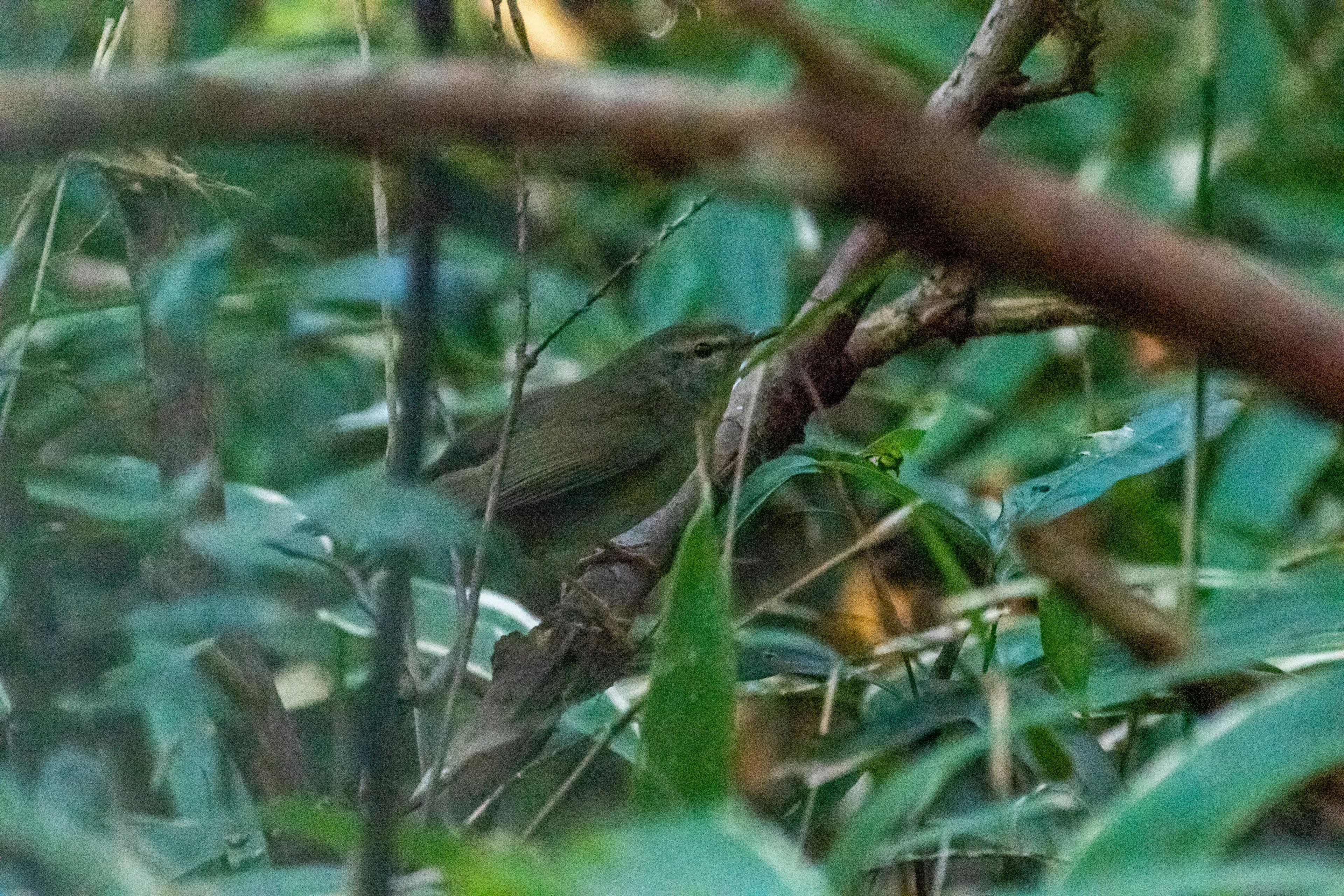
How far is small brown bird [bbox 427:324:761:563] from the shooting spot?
3352mm

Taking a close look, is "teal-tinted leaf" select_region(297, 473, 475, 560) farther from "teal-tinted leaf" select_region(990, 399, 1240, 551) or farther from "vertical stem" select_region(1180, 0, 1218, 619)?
"teal-tinted leaf" select_region(990, 399, 1240, 551)

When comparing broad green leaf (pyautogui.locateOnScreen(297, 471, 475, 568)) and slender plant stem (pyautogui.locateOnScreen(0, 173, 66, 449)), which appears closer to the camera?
broad green leaf (pyautogui.locateOnScreen(297, 471, 475, 568))

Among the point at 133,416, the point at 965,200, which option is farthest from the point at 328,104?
the point at 133,416

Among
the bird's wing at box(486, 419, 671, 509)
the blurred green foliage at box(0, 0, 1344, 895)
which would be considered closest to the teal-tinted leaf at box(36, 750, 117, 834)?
the blurred green foliage at box(0, 0, 1344, 895)

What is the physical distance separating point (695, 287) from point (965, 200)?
2.90 meters

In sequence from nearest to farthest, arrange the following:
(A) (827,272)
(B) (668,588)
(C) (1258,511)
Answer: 1. (B) (668,588)
2. (A) (827,272)
3. (C) (1258,511)

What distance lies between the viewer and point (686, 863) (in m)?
0.80

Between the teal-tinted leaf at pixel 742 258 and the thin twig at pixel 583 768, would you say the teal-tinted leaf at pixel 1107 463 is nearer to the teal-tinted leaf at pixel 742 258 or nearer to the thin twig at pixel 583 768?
the thin twig at pixel 583 768

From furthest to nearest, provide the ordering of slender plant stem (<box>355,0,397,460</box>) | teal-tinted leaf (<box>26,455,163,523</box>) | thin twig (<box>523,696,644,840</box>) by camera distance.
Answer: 1. teal-tinted leaf (<box>26,455,163,523</box>)
2. slender plant stem (<box>355,0,397,460</box>)
3. thin twig (<box>523,696,644,840</box>)

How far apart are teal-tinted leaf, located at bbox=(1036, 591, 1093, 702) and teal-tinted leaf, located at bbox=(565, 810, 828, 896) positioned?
68 centimetres

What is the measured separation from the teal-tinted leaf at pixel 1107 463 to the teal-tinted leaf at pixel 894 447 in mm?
177

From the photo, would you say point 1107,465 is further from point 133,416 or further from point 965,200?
point 133,416

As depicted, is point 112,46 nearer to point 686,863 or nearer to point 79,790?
point 79,790

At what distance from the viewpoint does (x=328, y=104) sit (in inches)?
26.0
